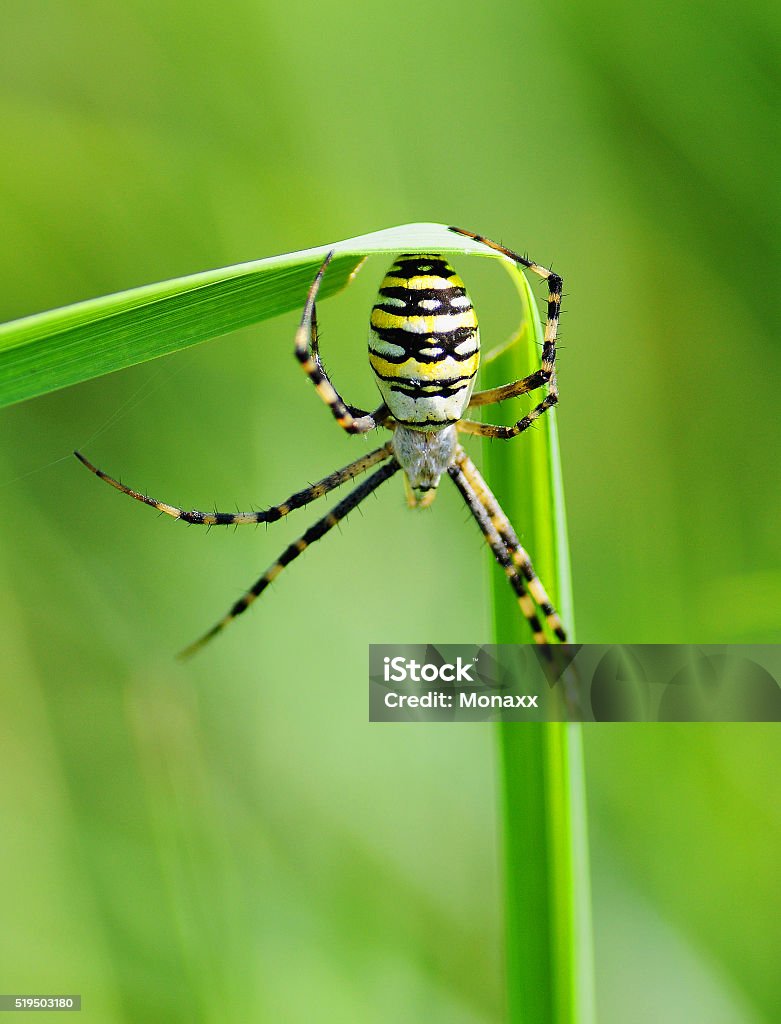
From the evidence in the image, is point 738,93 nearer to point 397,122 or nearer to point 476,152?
point 476,152

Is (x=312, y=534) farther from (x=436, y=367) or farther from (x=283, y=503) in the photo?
(x=436, y=367)

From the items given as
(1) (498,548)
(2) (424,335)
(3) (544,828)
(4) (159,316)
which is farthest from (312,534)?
(3) (544,828)

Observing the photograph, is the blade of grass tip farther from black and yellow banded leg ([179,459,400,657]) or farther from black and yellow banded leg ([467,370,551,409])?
black and yellow banded leg ([179,459,400,657])

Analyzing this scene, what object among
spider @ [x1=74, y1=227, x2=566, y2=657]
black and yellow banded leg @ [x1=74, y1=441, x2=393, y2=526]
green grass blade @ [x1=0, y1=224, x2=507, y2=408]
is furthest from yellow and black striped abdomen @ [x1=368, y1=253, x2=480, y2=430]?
black and yellow banded leg @ [x1=74, y1=441, x2=393, y2=526]

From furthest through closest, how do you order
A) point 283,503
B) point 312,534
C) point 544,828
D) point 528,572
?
1. point 312,534
2. point 283,503
3. point 528,572
4. point 544,828

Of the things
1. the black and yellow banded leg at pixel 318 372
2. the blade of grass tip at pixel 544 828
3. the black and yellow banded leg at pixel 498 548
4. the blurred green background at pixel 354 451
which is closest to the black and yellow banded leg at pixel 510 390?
the blade of grass tip at pixel 544 828

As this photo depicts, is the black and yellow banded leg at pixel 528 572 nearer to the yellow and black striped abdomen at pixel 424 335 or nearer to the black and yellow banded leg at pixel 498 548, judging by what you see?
the black and yellow banded leg at pixel 498 548

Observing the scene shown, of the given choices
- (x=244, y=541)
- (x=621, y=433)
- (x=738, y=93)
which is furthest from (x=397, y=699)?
(x=738, y=93)
